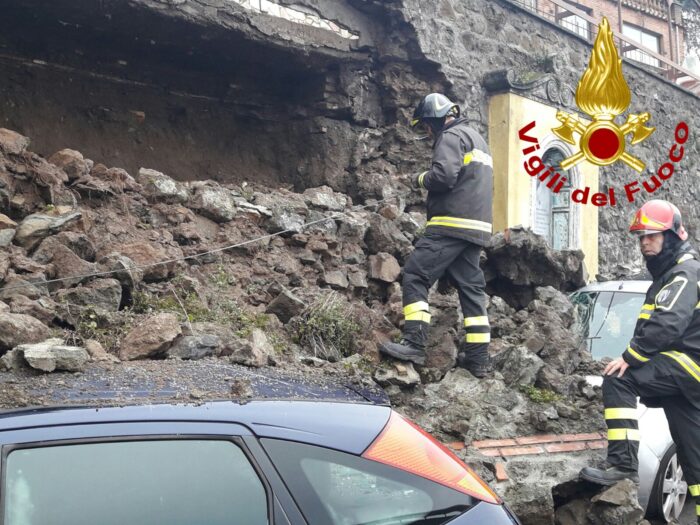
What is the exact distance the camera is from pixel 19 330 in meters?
4.35

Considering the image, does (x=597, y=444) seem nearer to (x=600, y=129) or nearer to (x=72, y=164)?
(x=72, y=164)

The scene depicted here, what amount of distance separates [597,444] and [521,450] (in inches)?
25.5

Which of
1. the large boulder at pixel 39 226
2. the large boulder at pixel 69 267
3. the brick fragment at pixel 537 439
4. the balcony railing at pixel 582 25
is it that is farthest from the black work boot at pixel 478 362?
the balcony railing at pixel 582 25

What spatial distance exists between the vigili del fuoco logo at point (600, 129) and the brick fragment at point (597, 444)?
6.15 m

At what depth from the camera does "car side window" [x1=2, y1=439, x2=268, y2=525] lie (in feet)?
7.00

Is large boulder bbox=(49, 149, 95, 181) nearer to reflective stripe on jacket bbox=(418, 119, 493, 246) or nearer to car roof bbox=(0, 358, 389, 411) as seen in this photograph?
reflective stripe on jacket bbox=(418, 119, 493, 246)

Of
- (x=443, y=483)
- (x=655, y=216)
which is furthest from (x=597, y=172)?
(x=443, y=483)

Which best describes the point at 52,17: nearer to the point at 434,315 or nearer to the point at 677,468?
the point at 434,315

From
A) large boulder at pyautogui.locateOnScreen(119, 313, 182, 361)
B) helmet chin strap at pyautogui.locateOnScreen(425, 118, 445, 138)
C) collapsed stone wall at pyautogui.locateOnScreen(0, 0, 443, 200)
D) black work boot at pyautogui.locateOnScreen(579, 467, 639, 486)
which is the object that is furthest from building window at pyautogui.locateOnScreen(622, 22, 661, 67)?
large boulder at pyautogui.locateOnScreen(119, 313, 182, 361)

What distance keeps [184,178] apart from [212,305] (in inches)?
135

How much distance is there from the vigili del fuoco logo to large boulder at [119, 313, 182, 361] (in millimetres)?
7558

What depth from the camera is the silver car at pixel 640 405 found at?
5.30 m

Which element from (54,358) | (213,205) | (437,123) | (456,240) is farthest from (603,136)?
(54,358)

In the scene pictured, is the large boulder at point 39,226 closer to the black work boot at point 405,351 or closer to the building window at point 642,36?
the black work boot at point 405,351
